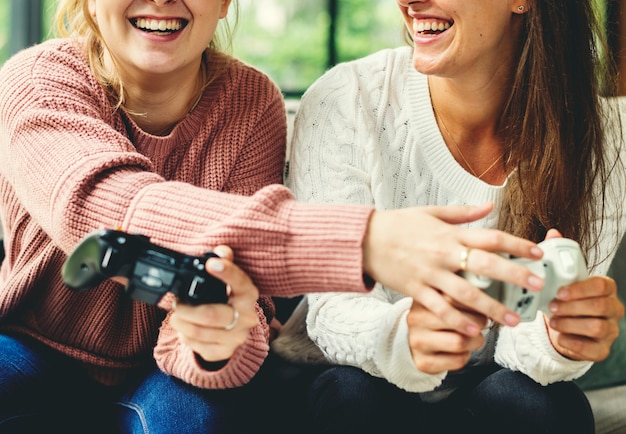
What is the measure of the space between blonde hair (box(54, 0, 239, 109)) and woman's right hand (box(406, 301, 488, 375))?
23.3 inches

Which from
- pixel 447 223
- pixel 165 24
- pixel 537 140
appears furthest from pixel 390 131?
pixel 447 223

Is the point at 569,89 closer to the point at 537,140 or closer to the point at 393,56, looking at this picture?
the point at 537,140

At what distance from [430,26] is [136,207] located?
613 mm

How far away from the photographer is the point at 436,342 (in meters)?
1.05

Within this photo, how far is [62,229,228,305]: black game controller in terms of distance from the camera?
91 cm

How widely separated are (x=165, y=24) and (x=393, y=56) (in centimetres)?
42

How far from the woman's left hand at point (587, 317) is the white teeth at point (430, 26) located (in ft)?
1.61

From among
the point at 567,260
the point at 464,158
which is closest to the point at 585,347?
the point at 567,260

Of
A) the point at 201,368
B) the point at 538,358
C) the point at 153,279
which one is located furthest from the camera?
the point at 538,358

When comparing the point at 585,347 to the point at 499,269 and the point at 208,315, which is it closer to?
the point at 499,269

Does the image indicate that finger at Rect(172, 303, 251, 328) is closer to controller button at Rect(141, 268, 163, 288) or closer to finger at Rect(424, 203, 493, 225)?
controller button at Rect(141, 268, 163, 288)

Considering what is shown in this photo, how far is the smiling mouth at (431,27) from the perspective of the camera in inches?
55.2

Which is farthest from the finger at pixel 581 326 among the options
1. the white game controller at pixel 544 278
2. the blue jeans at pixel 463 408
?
the blue jeans at pixel 463 408

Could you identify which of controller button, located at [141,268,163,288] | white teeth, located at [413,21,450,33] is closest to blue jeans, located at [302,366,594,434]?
controller button, located at [141,268,163,288]
